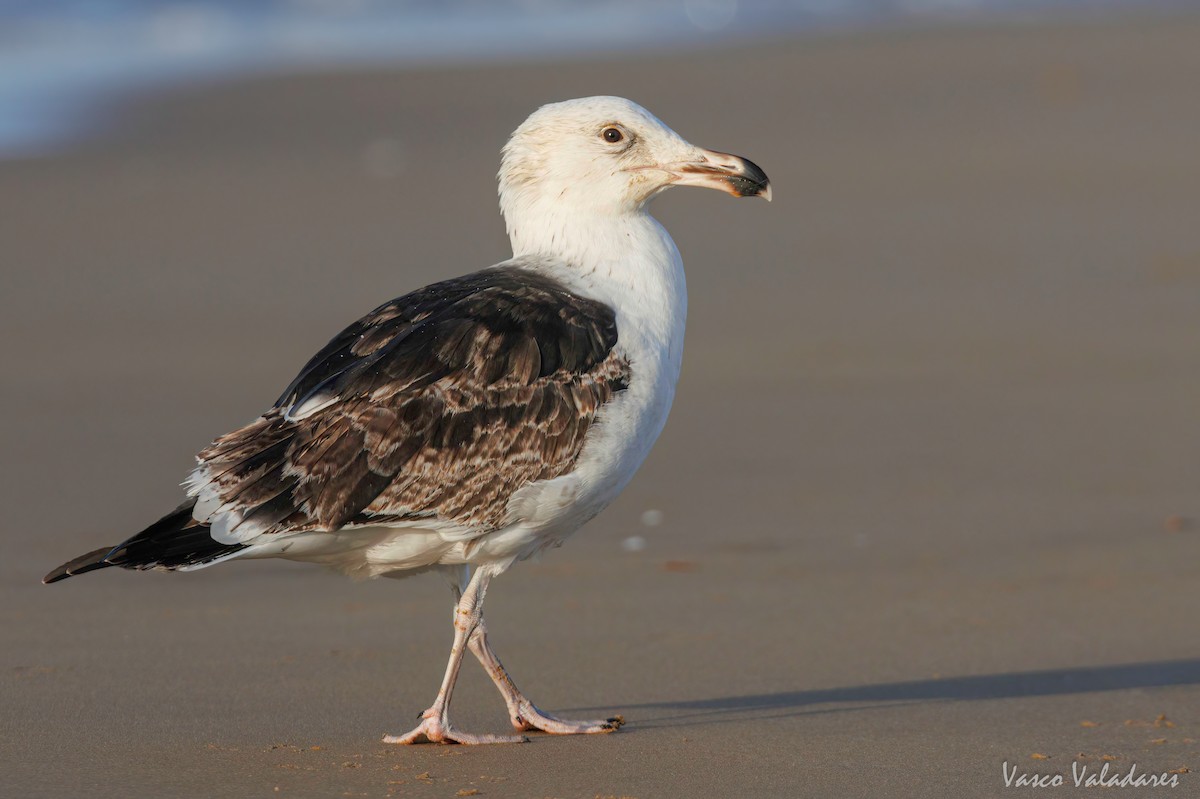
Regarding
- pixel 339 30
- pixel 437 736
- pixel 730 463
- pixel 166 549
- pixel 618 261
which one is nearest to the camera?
pixel 166 549

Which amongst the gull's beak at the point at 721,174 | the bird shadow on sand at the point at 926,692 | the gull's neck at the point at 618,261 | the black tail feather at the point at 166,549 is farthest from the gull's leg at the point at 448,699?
the gull's beak at the point at 721,174

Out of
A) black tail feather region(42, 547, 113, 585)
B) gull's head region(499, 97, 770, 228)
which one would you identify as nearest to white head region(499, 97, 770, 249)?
gull's head region(499, 97, 770, 228)

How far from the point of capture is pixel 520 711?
17.8ft

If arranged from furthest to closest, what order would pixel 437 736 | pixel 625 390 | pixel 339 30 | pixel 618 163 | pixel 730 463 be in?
pixel 339 30
pixel 730 463
pixel 618 163
pixel 625 390
pixel 437 736

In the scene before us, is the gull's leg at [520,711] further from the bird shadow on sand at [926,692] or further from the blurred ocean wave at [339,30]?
the blurred ocean wave at [339,30]

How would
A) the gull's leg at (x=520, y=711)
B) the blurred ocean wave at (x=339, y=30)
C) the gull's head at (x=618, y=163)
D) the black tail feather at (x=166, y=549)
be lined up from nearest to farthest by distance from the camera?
the black tail feather at (x=166, y=549) → the gull's leg at (x=520, y=711) → the gull's head at (x=618, y=163) → the blurred ocean wave at (x=339, y=30)

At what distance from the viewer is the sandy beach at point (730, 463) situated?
208 inches

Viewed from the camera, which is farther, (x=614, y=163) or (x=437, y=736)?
(x=614, y=163)

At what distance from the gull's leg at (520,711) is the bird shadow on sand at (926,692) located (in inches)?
7.2

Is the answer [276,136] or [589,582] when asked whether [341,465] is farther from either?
[276,136]

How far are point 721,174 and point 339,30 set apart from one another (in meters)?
19.9

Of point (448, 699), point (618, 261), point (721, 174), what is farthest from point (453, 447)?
point (721, 174)

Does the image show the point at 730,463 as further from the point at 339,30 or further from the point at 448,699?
the point at 339,30

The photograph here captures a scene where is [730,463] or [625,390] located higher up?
[625,390]
